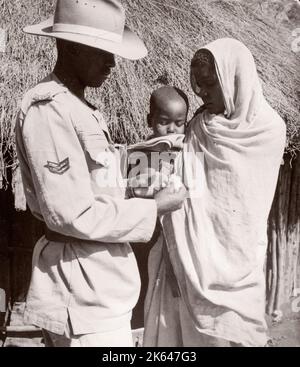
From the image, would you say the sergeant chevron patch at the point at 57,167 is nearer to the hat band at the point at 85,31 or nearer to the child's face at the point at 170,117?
the hat band at the point at 85,31

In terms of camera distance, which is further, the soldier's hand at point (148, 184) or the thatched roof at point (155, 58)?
the thatched roof at point (155, 58)

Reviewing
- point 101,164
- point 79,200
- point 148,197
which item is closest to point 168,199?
point 148,197

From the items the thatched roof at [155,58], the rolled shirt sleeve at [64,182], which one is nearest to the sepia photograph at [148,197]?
the rolled shirt sleeve at [64,182]

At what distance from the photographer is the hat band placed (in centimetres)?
220

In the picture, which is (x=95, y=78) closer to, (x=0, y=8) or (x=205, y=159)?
(x=205, y=159)

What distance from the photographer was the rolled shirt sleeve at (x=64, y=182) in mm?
2049

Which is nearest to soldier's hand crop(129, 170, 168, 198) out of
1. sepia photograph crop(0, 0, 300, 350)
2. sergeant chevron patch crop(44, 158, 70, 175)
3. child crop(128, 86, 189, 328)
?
sepia photograph crop(0, 0, 300, 350)

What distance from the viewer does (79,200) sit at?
2059 mm

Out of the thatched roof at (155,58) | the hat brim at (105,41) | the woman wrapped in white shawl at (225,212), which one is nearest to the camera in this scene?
the hat brim at (105,41)

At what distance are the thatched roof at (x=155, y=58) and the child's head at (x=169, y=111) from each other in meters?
2.16

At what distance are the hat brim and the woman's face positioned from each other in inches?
19.5

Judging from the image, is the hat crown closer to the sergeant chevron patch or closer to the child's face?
the sergeant chevron patch
